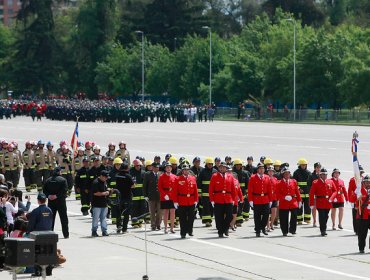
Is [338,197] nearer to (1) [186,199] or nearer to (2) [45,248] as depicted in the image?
(1) [186,199]

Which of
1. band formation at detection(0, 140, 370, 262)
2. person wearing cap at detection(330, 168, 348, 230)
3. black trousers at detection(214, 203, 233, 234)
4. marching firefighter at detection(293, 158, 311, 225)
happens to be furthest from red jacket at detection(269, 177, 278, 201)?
marching firefighter at detection(293, 158, 311, 225)

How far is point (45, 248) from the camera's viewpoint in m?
16.4

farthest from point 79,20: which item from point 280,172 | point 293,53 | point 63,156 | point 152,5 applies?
point 280,172

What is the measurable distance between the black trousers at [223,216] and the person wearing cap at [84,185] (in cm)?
418

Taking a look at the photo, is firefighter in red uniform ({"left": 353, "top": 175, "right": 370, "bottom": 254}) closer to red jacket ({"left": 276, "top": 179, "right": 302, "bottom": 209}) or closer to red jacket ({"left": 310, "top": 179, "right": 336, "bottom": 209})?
red jacket ({"left": 276, "top": 179, "right": 302, "bottom": 209})

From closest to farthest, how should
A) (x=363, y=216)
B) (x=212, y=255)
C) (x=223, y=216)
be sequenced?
(x=212, y=255), (x=363, y=216), (x=223, y=216)

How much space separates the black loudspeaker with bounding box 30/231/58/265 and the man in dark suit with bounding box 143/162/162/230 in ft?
32.1

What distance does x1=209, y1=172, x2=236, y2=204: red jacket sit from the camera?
2505cm

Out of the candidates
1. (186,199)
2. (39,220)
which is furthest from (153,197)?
(39,220)

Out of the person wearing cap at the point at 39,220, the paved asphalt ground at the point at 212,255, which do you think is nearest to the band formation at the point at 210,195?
the paved asphalt ground at the point at 212,255

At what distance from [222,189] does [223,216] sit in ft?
1.89

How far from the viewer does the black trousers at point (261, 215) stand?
25047 mm

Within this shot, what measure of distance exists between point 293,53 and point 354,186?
71208 mm

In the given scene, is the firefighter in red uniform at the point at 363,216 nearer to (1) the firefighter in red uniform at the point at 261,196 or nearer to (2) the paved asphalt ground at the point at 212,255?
Answer: (2) the paved asphalt ground at the point at 212,255
